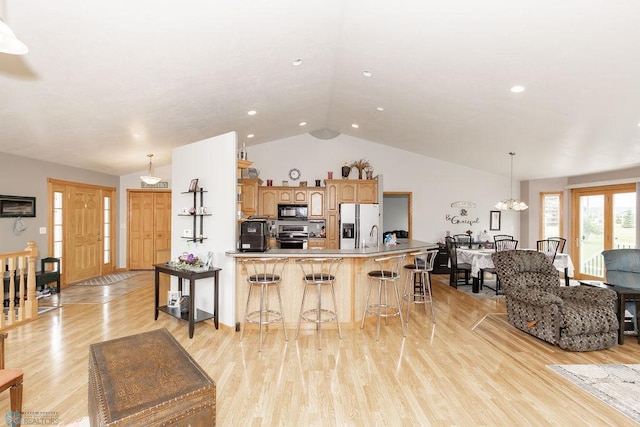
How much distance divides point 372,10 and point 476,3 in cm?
89

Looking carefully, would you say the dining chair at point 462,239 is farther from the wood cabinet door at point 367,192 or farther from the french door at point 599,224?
the french door at point 599,224

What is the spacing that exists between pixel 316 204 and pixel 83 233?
499cm

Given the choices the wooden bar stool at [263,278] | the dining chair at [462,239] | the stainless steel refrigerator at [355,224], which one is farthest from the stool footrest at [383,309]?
the dining chair at [462,239]

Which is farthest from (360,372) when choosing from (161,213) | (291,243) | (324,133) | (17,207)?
(161,213)

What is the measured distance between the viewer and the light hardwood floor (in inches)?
97.7

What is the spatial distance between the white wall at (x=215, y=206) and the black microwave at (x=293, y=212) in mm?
2976

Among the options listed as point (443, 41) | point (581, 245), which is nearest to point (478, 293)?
point (581, 245)

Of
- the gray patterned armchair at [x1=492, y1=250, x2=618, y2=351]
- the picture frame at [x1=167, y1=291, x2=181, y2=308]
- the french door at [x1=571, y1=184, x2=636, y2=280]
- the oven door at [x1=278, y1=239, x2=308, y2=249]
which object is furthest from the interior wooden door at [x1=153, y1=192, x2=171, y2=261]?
the french door at [x1=571, y1=184, x2=636, y2=280]

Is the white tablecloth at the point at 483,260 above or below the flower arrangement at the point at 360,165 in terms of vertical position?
below

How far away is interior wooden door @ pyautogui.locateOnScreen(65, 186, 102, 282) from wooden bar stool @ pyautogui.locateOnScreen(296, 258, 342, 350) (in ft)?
18.0

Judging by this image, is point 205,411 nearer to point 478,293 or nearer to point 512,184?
point 478,293

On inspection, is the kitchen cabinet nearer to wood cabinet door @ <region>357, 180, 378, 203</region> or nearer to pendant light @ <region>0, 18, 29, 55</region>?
wood cabinet door @ <region>357, 180, 378, 203</region>

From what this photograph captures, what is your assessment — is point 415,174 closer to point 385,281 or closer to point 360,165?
point 360,165

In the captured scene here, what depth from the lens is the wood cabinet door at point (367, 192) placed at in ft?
25.1
